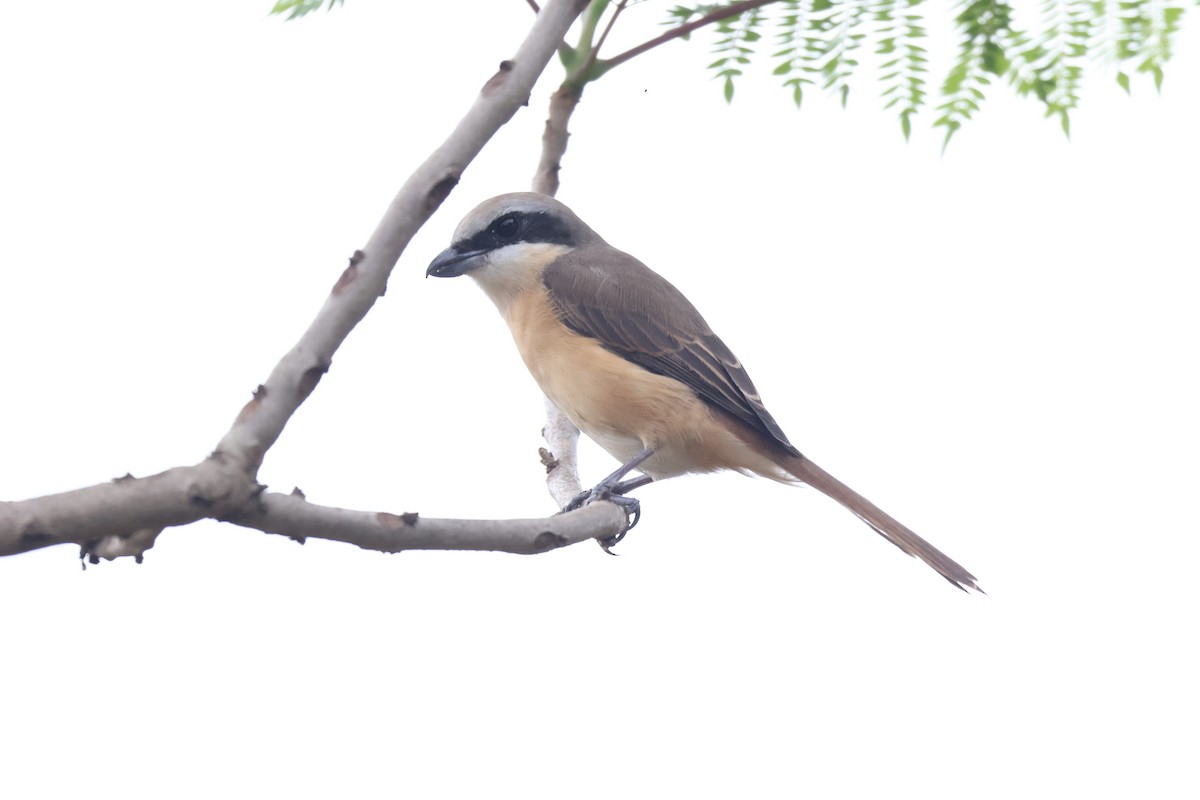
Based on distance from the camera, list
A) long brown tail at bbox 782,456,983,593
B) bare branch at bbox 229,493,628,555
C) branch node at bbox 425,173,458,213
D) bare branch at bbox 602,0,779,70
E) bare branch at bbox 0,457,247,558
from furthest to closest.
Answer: long brown tail at bbox 782,456,983,593
bare branch at bbox 602,0,779,70
branch node at bbox 425,173,458,213
bare branch at bbox 229,493,628,555
bare branch at bbox 0,457,247,558

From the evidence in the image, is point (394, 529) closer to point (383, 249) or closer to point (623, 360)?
point (383, 249)

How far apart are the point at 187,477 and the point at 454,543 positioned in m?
0.51

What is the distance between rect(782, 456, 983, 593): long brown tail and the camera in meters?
3.74

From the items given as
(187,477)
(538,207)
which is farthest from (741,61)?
(187,477)

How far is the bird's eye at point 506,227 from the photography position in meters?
4.33

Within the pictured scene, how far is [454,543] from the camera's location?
7.09ft

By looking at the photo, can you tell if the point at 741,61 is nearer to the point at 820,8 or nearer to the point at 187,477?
the point at 820,8

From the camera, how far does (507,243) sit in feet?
14.5

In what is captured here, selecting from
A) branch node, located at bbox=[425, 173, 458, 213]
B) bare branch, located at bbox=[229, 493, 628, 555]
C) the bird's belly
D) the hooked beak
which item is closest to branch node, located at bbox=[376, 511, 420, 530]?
bare branch, located at bbox=[229, 493, 628, 555]

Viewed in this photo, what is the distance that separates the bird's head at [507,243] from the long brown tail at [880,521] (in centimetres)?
119

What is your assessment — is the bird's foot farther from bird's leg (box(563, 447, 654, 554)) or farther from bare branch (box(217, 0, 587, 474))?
bare branch (box(217, 0, 587, 474))

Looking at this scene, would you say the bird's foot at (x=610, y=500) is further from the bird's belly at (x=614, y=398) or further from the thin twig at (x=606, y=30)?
the thin twig at (x=606, y=30)

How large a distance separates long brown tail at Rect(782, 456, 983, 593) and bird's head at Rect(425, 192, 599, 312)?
3.91ft

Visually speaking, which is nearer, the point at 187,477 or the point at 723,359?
the point at 187,477
